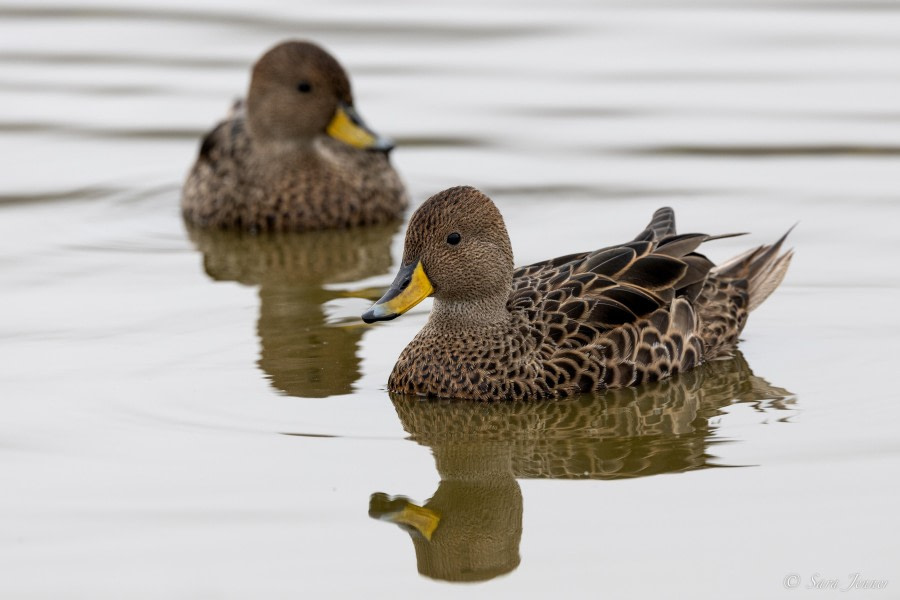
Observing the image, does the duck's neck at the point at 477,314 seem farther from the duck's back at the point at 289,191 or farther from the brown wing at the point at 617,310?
the duck's back at the point at 289,191

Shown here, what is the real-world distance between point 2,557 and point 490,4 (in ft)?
37.1

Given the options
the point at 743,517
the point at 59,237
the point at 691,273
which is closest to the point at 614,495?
the point at 743,517

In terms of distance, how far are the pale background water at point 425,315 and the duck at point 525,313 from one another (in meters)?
0.17

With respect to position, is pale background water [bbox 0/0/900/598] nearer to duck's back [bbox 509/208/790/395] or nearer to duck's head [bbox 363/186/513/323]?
duck's back [bbox 509/208/790/395]

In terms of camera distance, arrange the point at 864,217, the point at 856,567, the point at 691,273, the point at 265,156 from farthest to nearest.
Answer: the point at 265,156
the point at 864,217
the point at 691,273
the point at 856,567

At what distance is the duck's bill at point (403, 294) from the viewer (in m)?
8.93

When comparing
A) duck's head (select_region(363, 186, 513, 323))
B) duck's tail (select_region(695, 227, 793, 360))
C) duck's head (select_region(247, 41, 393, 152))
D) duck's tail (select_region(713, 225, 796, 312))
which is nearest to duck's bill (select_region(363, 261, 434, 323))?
duck's head (select_region(363, 186, 513, 323))

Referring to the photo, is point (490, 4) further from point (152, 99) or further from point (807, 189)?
point (807, 189)

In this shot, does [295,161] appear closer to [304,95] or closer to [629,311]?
[304,95]

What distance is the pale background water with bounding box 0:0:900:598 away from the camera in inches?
291

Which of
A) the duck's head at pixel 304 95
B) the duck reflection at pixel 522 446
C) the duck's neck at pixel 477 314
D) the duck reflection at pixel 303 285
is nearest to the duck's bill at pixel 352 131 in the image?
the duck's head at pixel 304 95

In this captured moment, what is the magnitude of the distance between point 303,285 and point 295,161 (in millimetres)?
2153

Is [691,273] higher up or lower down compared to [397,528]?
higher up

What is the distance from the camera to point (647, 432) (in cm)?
878
